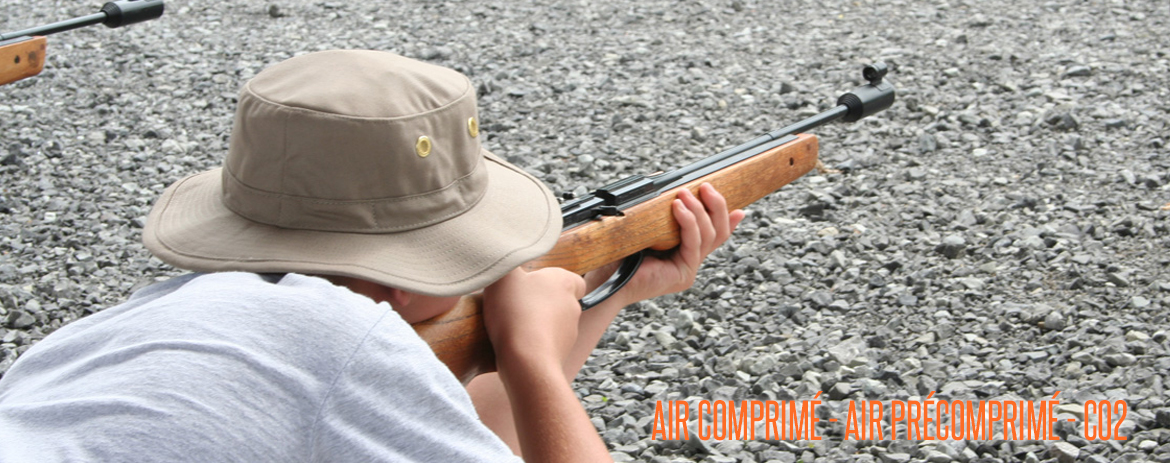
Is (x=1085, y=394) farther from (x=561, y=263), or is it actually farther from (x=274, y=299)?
(x=274, y=299)

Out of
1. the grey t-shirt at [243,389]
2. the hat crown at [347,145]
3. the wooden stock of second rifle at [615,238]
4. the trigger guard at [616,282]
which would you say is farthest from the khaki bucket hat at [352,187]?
the trigger guard at [616,282]

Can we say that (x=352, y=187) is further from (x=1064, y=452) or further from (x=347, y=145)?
(x=1064, y=452)

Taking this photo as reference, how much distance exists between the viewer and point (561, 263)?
2.19 metres

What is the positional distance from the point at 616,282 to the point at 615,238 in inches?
4.1

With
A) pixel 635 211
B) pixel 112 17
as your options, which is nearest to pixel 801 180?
pixel 635 211

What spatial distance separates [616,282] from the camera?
2.36m

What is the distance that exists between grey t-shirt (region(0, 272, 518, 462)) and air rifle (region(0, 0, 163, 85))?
3749 mm

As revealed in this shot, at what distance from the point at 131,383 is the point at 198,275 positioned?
305 mm

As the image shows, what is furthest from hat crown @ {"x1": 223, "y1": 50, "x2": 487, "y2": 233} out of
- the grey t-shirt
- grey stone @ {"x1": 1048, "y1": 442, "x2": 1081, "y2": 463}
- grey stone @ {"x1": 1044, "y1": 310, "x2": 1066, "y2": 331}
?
grey stone @ {"x1": 1044, "y1": 310, "x2": 1066, "y2": 331}

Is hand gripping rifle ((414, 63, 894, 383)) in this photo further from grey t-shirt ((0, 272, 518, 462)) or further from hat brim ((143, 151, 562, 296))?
grey t-shirt ((0, 272, 518, 462))

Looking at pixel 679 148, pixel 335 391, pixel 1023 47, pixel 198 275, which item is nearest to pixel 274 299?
pixel 335 391

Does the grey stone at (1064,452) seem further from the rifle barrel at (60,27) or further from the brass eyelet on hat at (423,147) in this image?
the rifle barrel at (60,27)

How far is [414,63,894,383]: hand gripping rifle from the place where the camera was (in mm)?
1792

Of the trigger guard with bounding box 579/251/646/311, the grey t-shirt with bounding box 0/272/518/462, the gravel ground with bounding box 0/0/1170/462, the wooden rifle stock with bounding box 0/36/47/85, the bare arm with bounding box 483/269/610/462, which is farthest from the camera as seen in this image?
the wooden rifle stock with bounding box 0/36/47/85
